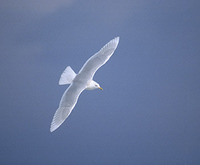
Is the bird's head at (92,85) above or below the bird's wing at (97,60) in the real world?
below

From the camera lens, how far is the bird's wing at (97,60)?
4.37 metres

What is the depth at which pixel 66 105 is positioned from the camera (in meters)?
4.04

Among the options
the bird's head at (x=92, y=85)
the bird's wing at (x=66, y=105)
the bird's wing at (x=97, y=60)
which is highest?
the bird's wing at (x=97, y=60)

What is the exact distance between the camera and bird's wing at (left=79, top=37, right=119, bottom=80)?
4.37 m

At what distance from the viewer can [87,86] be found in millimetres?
4340

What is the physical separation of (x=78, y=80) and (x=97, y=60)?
444 mm

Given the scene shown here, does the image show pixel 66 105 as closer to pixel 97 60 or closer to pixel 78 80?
pixel 78 80

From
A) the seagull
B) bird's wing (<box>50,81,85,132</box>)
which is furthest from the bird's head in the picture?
bird's wing (<box>50,81,85,132</box>)

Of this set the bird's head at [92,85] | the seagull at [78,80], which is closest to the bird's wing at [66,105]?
the seagull at [78,80]

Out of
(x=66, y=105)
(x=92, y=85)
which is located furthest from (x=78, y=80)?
(x=66, y=105)

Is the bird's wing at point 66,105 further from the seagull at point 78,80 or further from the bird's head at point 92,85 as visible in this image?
the bird's head at point 92,85

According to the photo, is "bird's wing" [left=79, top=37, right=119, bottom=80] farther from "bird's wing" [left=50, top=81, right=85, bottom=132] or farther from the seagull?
"bird's wing" [left=50, top=81, right=85, bottom=132]

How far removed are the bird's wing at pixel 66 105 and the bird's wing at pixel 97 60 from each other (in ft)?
0.90

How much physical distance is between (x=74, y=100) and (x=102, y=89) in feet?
2.24
